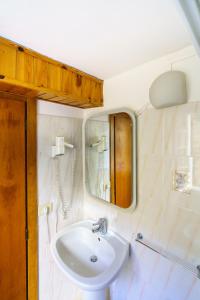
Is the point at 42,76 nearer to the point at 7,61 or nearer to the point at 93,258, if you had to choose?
the point at 7,61

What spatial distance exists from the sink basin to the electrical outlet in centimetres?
23

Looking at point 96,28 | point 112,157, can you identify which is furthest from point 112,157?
point 96,28

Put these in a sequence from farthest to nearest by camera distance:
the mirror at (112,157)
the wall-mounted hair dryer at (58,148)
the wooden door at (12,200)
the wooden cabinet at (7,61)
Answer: the wall-mounted hair dryer at (58,148) → the mirror at (112,157) → the wooden door at (12,200) → the wooden cabinet at (7,61)

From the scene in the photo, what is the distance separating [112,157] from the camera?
154cm

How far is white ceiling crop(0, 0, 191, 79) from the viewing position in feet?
2.48

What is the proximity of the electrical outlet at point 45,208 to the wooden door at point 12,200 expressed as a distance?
0.13m

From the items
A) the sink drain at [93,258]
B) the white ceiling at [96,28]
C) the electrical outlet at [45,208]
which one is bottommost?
the sink drain at [93,258]

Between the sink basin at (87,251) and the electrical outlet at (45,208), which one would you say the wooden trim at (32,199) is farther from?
the sink basin at (87,251)

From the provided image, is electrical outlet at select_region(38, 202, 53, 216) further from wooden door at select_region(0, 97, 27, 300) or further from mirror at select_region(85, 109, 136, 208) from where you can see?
mirror at select_region(85, 109, 136, 208)

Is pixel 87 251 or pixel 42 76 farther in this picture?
pixel 87 251

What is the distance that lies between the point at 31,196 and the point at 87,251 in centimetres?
71

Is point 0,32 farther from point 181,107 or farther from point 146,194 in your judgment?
point 146,194

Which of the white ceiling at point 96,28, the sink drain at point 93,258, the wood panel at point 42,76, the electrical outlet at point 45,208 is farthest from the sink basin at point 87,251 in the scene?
the white ceiling at point 96,28

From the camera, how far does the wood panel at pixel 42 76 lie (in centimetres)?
101
